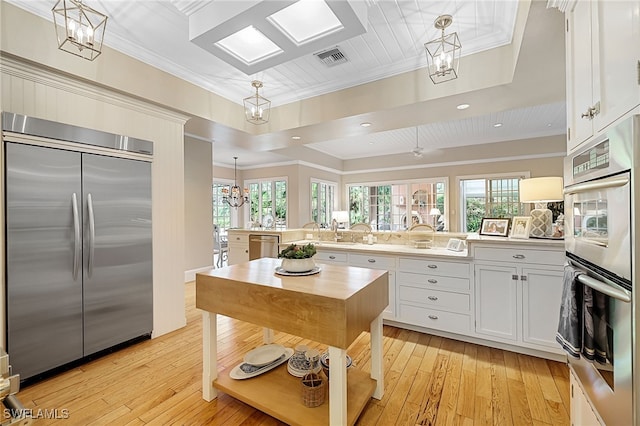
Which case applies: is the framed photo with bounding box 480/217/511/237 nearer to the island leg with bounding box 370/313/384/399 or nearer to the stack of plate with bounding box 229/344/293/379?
the island leg with bounding box 370/313/384/399

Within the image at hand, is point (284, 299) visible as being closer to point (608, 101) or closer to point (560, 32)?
point (608, 101)

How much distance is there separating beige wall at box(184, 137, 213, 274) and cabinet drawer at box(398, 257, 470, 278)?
3787 mm

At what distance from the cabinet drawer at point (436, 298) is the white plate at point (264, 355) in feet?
5.07

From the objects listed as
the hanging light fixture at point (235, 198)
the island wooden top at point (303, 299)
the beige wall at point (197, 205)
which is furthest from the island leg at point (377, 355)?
the hanging light fixture at point (235, 198)

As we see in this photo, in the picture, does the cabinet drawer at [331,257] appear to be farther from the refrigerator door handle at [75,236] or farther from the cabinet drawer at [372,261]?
the refrigerator door handle at [75,236]

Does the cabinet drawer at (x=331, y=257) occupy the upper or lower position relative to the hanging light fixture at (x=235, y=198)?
lower

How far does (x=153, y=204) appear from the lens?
9.77ft

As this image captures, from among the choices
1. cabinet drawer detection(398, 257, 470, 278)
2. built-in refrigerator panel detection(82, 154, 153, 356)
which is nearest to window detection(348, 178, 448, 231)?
cabinet drawer detection(398, 257, 470, 278)

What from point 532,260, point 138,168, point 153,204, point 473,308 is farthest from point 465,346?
point 138,168

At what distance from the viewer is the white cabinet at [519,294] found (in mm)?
2455

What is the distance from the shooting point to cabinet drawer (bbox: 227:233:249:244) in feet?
17.0

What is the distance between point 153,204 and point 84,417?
1.86 m

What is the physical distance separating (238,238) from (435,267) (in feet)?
12.0

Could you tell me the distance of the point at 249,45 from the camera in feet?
6.57
